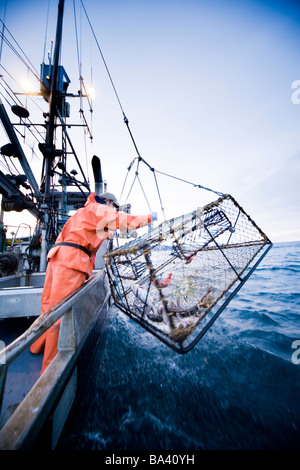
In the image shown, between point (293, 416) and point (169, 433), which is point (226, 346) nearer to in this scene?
point (293, 416)

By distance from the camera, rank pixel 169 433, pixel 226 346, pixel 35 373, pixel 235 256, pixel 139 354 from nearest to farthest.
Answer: pixel 169 433
pixel 35 373
pixel 139 354
pixel 226 346
pixel 235 256

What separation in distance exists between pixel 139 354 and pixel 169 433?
123 centimetres

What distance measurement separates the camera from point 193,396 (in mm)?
1984

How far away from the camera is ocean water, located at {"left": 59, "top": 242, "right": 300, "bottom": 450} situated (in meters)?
1.56

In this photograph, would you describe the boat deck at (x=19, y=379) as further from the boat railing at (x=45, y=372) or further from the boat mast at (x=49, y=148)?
the boat mast at (x=49, y=148)

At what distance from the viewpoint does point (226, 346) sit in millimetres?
2988

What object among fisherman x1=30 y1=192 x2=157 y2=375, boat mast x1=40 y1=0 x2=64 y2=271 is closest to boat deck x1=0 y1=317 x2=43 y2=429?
fisherman x1=30 y1=192 x2=157 y2=375

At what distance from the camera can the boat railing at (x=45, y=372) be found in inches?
33.5

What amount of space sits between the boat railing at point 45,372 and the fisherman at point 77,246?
0.28m

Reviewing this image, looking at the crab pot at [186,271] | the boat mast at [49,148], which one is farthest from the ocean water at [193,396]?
the boat mast at [49,148]

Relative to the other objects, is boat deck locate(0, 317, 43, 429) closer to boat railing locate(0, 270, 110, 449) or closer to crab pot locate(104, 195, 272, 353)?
boat railing locate(0, 270, 110, 449)
